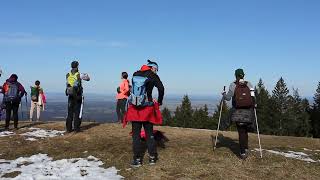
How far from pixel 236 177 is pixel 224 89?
14.3 feet

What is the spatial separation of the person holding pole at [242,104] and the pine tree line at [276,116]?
67411 millimetres

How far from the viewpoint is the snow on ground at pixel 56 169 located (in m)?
11.8

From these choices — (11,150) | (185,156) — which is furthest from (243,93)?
(11,150)

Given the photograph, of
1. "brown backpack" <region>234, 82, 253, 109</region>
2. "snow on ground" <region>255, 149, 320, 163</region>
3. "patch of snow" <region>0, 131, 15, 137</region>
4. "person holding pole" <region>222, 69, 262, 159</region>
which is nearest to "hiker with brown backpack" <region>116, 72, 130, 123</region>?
"patch of snow" <region>0, 131, 15, 137</region>

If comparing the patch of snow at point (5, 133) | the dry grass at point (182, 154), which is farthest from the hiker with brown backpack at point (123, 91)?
the patch of snow at point (5, 133)

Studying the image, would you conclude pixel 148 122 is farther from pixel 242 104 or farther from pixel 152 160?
pixel 242 104

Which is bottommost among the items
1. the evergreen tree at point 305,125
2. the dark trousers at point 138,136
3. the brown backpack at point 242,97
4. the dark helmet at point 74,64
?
the evergreen tree at point 305,125

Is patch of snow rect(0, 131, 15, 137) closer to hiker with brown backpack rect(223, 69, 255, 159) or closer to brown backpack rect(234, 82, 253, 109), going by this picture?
hiker with brown backpack rect(223, 69, 255, 159)

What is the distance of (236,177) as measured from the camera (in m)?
11.8

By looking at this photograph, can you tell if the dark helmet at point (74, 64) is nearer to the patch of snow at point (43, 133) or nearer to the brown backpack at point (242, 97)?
the patch of snow at point (43, 133)

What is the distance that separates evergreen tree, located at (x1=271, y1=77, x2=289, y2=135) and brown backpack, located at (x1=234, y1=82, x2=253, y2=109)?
254 feet

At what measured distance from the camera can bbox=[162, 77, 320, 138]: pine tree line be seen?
86688 mm

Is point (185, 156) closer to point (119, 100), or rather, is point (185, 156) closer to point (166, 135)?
point (166, 135)

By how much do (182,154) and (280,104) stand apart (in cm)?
9514
